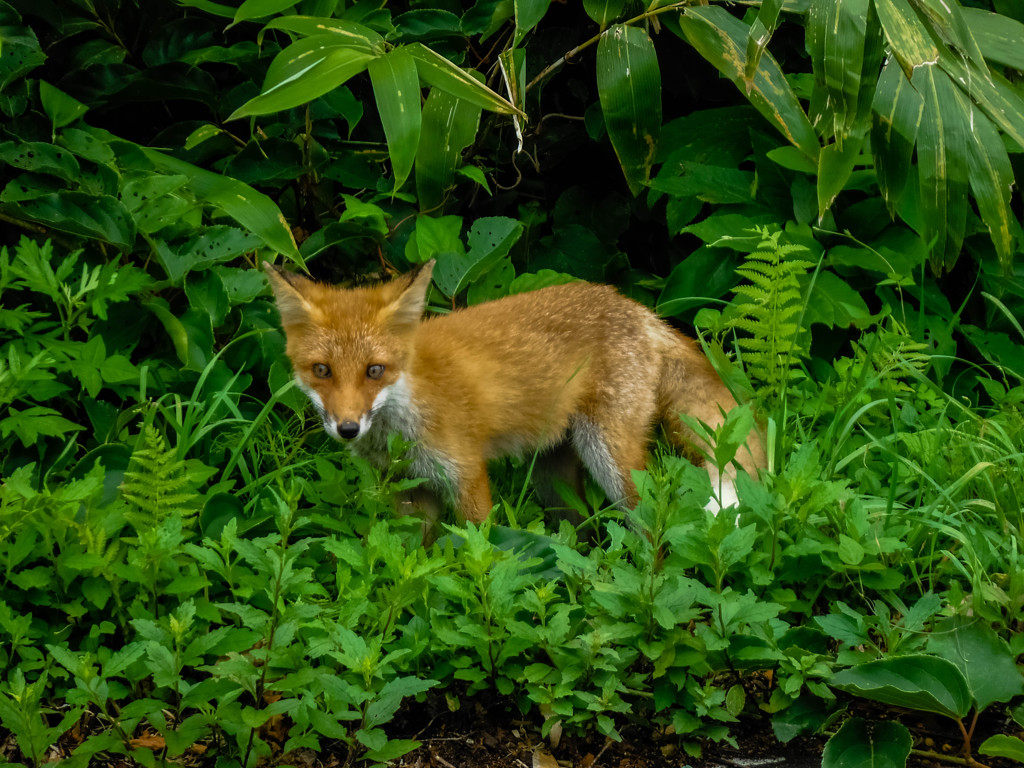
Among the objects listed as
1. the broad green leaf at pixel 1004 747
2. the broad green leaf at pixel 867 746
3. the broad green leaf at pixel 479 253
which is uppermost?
the broad green leaf at pixel 479 253

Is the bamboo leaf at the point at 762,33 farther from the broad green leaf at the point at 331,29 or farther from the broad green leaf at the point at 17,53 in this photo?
the broad green leaf at the point at 17,53

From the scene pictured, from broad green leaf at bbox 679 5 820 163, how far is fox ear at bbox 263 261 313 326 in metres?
1.73

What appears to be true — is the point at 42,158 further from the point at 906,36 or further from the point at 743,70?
the point at 906,36

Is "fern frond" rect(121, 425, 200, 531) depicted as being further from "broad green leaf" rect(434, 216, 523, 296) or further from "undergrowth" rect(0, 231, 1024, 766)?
"broad green leaf" rect(434, 216, 523, 296)

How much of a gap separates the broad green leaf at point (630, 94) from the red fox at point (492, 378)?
91 cm

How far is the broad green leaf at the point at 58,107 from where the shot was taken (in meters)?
4.25

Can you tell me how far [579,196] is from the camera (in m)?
5.65

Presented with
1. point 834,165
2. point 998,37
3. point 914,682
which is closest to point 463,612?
point 914,682

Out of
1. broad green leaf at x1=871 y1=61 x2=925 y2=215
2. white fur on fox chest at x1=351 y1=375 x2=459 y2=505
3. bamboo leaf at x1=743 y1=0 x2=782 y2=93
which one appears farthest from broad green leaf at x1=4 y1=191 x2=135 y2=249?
broad green leaf at x1=871 y1=61 x2=925 y2=215

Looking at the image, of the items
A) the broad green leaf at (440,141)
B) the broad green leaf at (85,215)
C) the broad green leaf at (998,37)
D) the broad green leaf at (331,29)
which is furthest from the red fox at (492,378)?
the broad green leaf at (998,37)

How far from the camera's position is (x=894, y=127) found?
304 cm

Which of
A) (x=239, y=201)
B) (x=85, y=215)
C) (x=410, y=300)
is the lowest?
(x=410, y=300)

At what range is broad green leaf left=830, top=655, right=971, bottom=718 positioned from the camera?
100 inches

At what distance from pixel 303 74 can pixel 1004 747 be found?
2.65 metres
